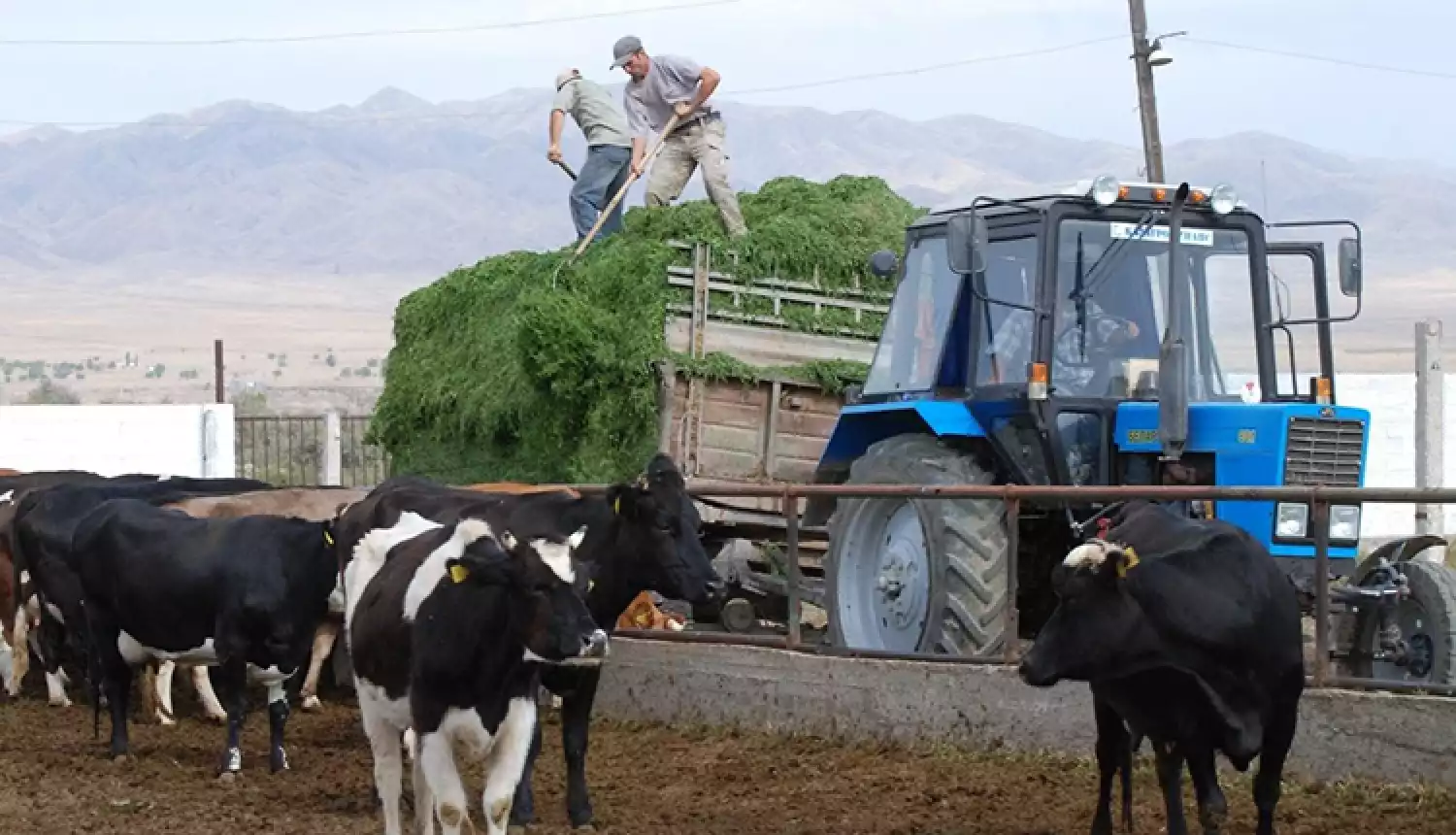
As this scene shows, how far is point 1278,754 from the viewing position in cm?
739

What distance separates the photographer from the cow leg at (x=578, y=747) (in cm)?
866

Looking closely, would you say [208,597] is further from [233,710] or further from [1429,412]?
[1429,412]

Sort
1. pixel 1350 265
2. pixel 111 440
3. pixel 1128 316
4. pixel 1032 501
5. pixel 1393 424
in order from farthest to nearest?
pixel 111 440 → pixel 1393 424 → pixel 1128 316 → pixel 1350 265 → pixel 1032 501

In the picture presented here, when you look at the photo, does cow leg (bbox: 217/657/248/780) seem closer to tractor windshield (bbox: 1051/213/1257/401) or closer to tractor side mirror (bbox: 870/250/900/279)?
tractor side mirror (bbox: 870/250/900/279)

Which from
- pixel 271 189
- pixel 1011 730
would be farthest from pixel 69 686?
pixel 271 189

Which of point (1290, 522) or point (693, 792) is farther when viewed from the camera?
point (1290, 522)

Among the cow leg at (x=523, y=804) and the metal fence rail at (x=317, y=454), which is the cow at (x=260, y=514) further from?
the cow leg at (x=523, y=804)

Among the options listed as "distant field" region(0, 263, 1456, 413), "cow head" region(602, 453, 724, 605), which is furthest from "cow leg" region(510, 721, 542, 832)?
"distant field" region(0, 263, 1456, 413)

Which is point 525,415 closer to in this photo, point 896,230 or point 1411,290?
point 896,230

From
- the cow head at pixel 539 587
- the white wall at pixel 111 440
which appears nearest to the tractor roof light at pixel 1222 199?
the cow head at pixel 539 587

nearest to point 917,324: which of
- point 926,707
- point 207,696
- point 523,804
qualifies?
point 926,707

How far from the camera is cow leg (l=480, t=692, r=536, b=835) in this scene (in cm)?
725

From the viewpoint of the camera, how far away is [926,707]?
393 inches

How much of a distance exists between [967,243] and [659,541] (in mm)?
2077
